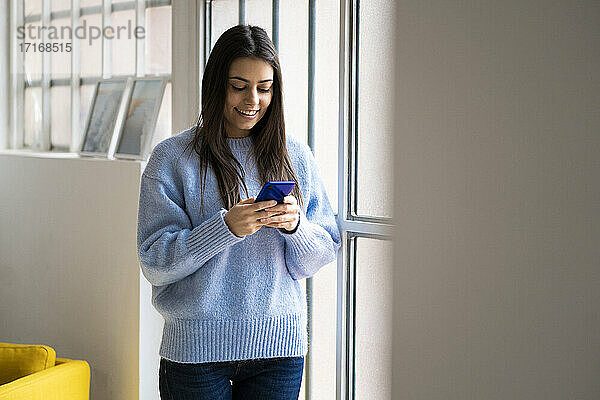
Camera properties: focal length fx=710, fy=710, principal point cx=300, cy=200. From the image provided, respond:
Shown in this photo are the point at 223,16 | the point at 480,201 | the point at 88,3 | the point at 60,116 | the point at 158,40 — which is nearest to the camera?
the point at 480,201

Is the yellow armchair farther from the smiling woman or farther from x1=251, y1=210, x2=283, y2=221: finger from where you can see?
x1=251, y1=210, x2=283, y2=221: finger

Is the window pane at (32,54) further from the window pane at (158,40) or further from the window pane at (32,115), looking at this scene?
the window pane at (158,40)

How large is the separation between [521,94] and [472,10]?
0.09 m

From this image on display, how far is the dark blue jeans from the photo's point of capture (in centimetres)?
171

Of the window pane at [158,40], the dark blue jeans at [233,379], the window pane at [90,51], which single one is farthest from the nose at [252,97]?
the window pane at [90,51]

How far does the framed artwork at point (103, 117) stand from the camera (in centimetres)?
259

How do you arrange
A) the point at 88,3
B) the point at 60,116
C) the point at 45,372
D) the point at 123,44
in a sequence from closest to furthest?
the point at 45,372, the point at 123,44, the point at 88,3, the point at 60,116

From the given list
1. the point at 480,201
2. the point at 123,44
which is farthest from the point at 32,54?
the point at 480,201

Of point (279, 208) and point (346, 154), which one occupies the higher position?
point (346, 154)

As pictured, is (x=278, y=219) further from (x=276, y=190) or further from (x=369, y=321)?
(x=369, y=321)

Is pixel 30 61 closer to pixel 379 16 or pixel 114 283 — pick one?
pixel 114 283

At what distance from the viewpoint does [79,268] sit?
2.51 m

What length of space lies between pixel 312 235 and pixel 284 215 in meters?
0.15

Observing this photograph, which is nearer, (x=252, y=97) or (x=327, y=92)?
(x=252, y=97)
